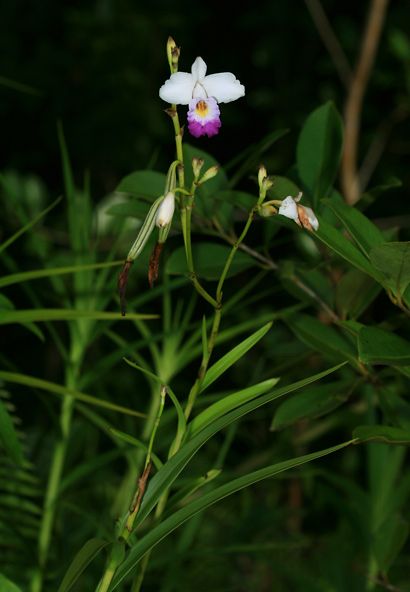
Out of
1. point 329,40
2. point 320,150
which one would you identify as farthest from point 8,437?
point 329,40

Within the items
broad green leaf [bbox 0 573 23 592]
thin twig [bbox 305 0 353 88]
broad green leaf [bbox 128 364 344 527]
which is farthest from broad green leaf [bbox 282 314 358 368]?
thin twig [bbox 305 0 353 88]

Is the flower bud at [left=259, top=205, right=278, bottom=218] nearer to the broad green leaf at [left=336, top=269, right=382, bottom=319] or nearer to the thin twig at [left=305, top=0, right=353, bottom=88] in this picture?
the broad green leaf at [left=336, top=269, right=382, bottom=319]

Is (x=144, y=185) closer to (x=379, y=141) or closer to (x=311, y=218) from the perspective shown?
(x=311, y=218)

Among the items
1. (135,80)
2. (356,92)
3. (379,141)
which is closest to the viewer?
(356,92)

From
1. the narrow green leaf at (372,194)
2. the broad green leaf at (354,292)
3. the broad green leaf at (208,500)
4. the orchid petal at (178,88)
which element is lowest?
the broad green leaf at (208,500)

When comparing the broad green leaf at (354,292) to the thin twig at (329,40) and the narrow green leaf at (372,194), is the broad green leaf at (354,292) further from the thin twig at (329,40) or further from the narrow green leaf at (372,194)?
the thin twig at (329,40)

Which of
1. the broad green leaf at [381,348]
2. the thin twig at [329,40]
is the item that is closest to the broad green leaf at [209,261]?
the broad green leaf at [381,348]

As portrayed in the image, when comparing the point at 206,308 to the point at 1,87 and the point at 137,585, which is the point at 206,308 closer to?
the point at 1,87
